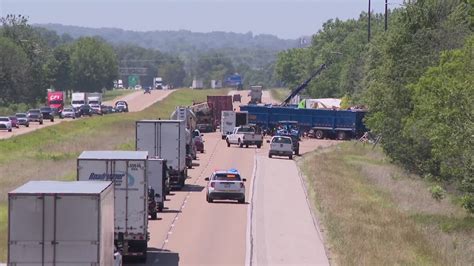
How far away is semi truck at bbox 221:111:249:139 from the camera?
322ft

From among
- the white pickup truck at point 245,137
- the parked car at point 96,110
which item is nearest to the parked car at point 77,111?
the parked car at point 96,110

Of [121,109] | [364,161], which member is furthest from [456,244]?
[121,109]

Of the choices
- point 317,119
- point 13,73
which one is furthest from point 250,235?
point 13,73

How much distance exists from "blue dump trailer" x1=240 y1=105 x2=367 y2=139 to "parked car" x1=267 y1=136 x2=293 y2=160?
2277 centimetres

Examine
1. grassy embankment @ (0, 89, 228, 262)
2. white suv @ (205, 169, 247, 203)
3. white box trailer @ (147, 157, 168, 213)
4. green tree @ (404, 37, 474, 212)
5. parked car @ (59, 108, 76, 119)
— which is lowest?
grassy embankment @ (0, 89, 228, 262)

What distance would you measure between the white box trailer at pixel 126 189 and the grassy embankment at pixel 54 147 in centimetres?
320

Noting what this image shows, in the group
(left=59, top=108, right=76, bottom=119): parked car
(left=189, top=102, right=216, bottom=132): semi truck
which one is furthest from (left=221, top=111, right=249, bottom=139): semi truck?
(left=59, top=108, right=76, bottom=119): parked car

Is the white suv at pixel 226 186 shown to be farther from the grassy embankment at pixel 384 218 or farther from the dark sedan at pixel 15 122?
the dark sedan at pixel 15 122

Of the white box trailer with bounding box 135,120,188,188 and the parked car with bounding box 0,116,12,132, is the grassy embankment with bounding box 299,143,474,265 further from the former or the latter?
the parked car with bounding box 0,116,12,132

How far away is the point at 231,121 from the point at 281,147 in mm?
21292

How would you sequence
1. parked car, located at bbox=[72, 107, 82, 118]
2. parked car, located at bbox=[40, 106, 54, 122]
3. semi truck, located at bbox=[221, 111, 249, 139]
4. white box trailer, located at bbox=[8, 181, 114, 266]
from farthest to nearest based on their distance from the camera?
parked car, located at bbox=[72, 107, 82, 118] < parked car, located at bbox=[40, 106, 54, 122] < semi truck, located at bbox=[221, 111, 249, 139] < white box trailer, located at bbox=[8, 181, 114, 266]

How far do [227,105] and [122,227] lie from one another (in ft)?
272

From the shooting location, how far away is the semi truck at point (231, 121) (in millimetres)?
98262

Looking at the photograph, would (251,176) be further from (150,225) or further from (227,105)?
(227,105)
